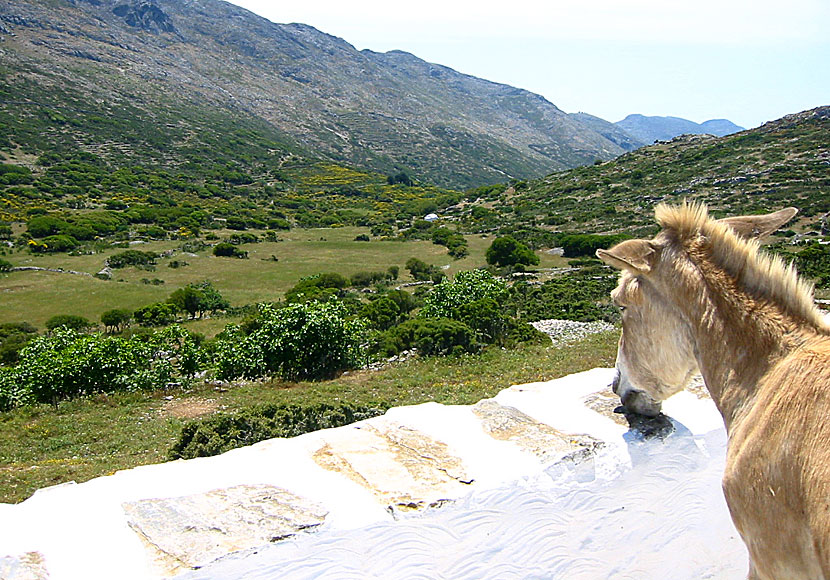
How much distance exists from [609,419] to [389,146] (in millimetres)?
144685

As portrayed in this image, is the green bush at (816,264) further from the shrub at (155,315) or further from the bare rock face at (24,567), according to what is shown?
the shrub at (155,315)

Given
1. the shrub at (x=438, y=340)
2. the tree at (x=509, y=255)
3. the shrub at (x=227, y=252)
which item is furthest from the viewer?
the shrub at (x=227, y=252)

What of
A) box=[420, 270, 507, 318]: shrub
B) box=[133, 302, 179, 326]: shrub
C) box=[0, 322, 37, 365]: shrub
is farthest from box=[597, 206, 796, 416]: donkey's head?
box=[133, 302, 179, 326]: shrub

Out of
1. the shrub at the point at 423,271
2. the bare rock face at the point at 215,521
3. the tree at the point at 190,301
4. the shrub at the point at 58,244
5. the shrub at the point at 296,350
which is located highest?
the bare rock face at the point at 215,521

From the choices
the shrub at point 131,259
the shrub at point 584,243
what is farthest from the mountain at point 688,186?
the shrub at point 131,259

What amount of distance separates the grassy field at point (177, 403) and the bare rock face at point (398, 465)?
389 cm

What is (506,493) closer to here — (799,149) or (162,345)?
(162,345)

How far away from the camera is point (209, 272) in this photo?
37375mm

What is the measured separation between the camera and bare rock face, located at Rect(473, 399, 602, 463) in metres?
4.07

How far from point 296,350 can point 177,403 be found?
9.08ft

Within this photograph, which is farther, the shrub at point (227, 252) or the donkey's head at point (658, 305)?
the shrub at point (227, 252)

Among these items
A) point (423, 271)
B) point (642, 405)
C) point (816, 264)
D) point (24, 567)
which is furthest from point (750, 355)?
point (423, 271)

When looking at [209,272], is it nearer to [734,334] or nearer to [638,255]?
[638,255]

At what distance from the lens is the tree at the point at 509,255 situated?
125 feet
